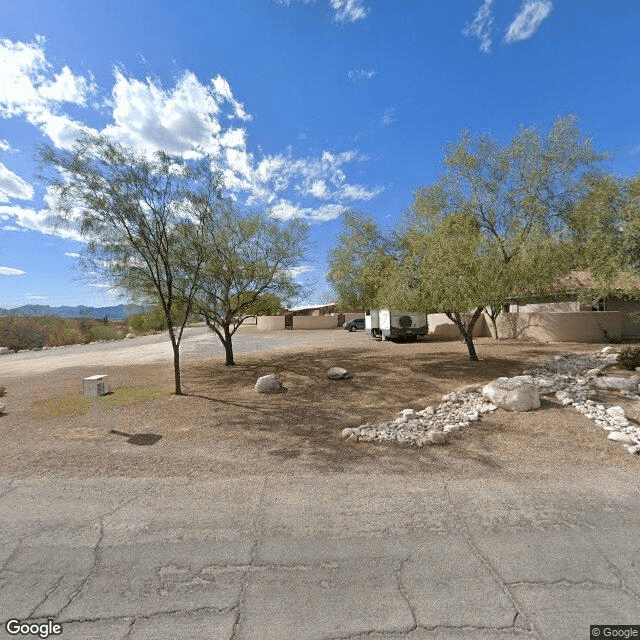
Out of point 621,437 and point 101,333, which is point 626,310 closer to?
point 621,437

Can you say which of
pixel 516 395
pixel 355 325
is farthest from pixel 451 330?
pixel 516 395

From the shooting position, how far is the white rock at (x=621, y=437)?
4.79m

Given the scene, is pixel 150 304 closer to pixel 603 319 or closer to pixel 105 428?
pixel 105 428

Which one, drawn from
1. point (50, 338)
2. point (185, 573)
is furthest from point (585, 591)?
point (50, 338)

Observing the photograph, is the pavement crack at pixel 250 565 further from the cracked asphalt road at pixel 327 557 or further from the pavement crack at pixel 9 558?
the pavement crack at pixel 9 558

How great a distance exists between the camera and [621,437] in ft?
15.9

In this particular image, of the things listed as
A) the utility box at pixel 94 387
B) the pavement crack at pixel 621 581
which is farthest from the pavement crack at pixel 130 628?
the utility box at pixel 94 387

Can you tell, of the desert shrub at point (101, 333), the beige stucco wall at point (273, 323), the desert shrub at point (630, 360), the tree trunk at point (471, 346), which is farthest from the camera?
the beige stucco wall at point (273, 323)

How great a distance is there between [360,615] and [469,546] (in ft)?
4.06

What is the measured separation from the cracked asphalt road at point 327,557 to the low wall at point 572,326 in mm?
16766

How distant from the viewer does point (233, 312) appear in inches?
517

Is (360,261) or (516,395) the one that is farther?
(360,261)

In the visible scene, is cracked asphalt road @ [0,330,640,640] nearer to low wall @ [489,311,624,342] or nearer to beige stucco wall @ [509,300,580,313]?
low wall @ [489,311,624,342]

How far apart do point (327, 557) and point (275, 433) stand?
3.21 meters
